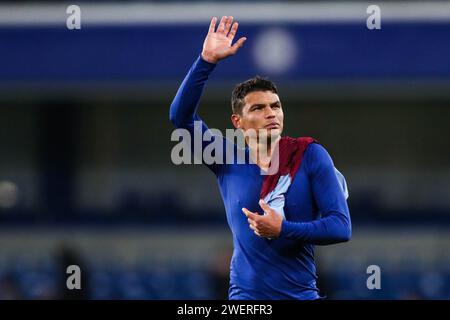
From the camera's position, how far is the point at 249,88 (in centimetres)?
440

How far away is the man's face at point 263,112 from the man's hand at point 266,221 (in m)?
0.47

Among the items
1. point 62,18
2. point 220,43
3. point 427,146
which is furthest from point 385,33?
point 220,43

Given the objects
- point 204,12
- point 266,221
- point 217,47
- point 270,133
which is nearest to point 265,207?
point 266,221

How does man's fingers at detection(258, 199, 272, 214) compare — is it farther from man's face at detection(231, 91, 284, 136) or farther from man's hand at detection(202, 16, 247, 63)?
man's hand at detection(202, 16, 247, 63)

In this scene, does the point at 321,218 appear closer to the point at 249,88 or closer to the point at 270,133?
the point at 270,133

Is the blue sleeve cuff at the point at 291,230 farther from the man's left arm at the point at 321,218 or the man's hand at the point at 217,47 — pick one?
the man's hand at the point at 217,47

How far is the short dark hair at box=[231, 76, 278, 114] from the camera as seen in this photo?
438 centimetres

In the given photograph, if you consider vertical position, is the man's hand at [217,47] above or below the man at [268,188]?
above

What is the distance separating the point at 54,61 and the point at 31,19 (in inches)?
22.4

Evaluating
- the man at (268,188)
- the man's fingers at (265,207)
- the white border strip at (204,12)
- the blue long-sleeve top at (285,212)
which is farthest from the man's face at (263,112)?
the white border strip at (204,12)

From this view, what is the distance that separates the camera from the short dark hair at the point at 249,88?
4375mm

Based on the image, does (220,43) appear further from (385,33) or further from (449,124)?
(449,124)
